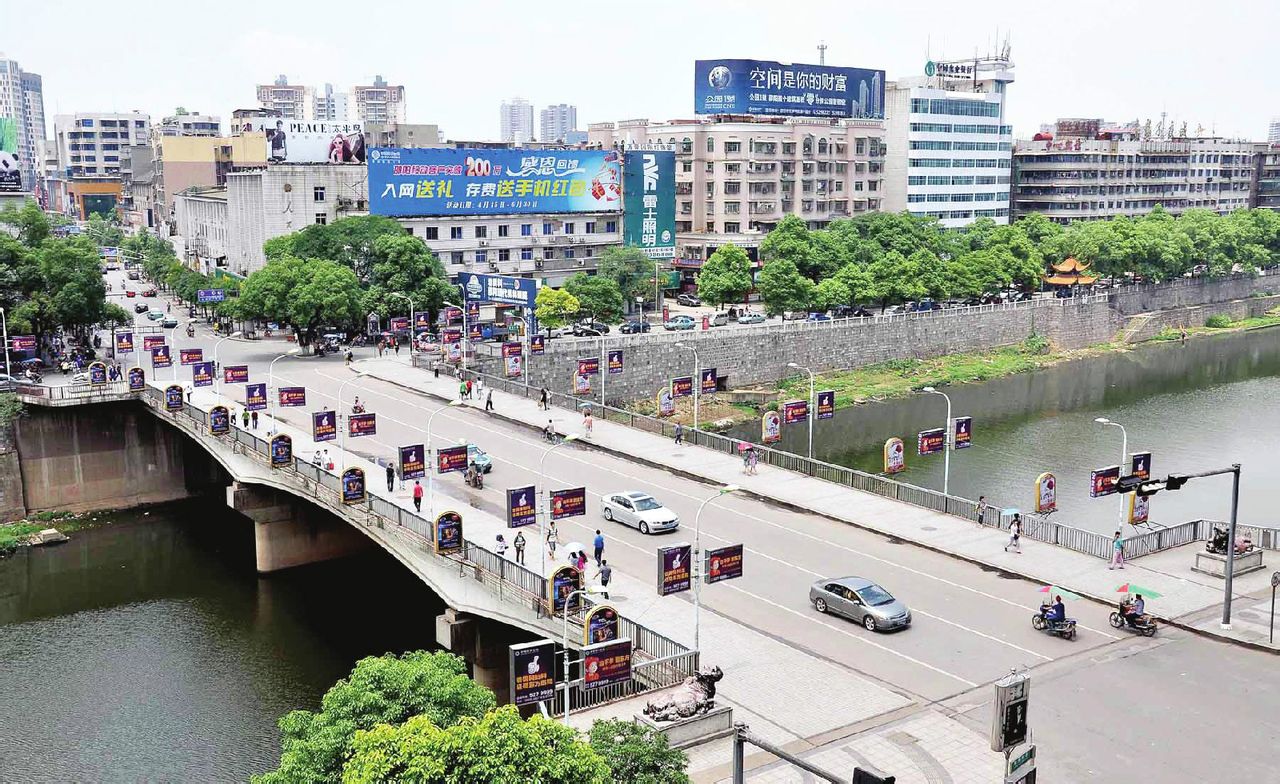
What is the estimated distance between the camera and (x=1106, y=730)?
93.3ft

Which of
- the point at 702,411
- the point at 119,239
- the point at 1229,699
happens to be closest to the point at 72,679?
the point at 1229,699

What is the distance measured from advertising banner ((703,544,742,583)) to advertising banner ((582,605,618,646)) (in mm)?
3122

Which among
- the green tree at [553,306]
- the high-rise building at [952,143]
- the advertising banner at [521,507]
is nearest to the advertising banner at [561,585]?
the advertising banner at [521,507]

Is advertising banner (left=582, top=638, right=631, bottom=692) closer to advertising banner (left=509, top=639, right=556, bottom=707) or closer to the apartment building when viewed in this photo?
advertising banner (left=509, top=639, right=556, bottom=707)

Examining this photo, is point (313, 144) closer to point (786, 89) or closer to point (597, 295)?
point (597, 295)

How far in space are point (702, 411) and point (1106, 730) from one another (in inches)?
2204

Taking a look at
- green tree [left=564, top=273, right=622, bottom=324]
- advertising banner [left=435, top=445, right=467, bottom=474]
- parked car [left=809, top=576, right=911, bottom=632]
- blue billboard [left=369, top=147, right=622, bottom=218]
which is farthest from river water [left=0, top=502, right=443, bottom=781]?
blue billboard [left=369, top=147, right=622, bottom=218]

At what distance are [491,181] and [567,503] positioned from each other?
71.6m

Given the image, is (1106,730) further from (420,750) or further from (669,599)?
(420,750)

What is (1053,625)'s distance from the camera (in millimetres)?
33875

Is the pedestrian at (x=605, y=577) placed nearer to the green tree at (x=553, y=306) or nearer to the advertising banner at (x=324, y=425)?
the advertising banner at (x=324, y=425)

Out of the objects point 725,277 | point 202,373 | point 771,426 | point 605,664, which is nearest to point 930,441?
point 771,426

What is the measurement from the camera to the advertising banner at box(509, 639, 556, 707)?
2681 cm

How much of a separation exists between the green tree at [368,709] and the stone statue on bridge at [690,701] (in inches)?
208
